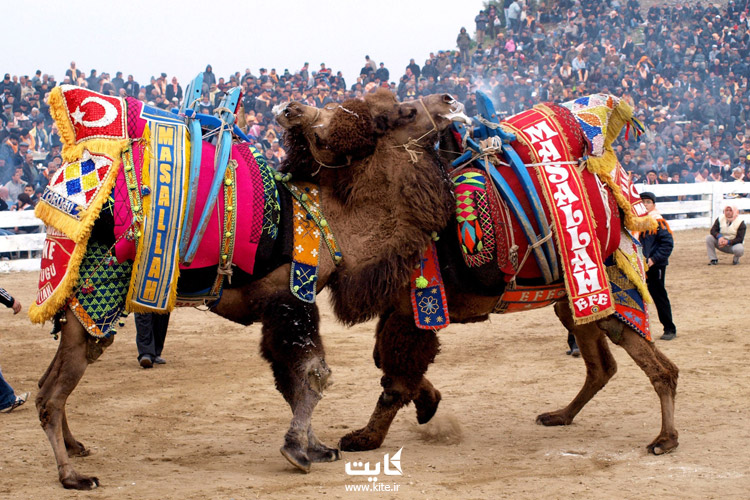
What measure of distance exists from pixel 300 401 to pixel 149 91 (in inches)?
737

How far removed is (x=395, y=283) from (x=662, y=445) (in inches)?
78.0

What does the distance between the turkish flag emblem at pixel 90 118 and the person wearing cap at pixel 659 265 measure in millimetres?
5937

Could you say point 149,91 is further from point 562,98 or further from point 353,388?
point 353,388

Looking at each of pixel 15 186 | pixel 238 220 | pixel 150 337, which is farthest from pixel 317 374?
pixel 15 186

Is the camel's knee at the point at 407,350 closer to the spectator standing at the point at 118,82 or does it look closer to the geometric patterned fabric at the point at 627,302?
the geometric patterned fabric at the point at 627,302

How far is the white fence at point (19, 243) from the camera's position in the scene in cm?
1375

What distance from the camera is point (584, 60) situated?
92.0 feet

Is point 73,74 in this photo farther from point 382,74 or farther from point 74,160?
point 74,160

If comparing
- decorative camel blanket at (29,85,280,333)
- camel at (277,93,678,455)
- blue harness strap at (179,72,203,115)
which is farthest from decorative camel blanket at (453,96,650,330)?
blue harness strap at (179,72,203,115)

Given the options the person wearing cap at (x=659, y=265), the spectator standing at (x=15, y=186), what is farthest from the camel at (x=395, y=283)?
the spectator standing at (x=15, y=186)

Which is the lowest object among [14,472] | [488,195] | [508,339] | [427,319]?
[508,339]

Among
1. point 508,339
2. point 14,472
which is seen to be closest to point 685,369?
point 508,339

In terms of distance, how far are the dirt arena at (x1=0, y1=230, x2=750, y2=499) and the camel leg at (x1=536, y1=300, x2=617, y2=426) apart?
11 cm

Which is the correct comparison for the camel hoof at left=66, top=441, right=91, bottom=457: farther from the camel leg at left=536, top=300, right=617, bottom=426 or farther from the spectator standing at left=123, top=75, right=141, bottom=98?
the spectator standing at left=123, top=75, right=141, bottom=98
